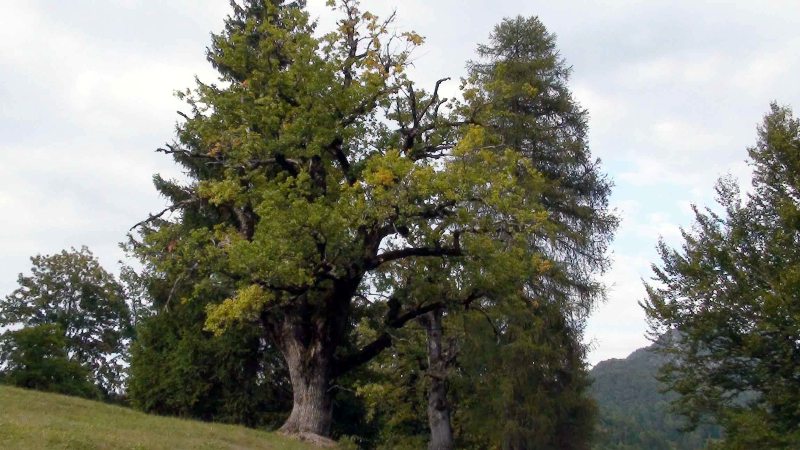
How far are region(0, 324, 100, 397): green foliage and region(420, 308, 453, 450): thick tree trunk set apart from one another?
63.4ft

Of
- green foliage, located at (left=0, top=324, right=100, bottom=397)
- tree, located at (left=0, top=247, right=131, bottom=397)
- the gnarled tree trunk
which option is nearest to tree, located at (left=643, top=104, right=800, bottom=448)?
the gnarled tree trunk

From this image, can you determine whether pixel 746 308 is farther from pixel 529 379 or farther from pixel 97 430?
pixel 97 430

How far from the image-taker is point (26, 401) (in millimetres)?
18781

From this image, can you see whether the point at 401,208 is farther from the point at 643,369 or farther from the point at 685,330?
the point at 643,369

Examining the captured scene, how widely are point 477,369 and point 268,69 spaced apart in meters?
15.2

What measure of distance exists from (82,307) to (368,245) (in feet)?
139

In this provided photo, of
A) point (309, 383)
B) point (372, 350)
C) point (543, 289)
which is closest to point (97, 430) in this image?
point (309, 383)

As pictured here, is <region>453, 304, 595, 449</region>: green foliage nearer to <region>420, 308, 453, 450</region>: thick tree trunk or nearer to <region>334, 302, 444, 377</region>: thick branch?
<region>420, 308, 453, 450</region>: thick tree trunk

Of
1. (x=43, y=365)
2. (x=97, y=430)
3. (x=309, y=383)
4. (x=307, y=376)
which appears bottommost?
(x=97, y=430)

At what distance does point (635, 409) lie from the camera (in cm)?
15625

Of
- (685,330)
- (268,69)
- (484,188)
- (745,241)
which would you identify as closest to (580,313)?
(685,330)

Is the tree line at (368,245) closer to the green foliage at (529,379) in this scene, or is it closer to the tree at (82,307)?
the green foliage at (529,379)

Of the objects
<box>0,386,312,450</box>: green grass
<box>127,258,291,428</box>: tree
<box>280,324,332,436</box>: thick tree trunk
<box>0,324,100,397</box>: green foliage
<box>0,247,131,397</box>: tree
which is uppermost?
<box>0,247,131,397</box>: tree

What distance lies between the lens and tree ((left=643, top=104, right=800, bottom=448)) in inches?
961
